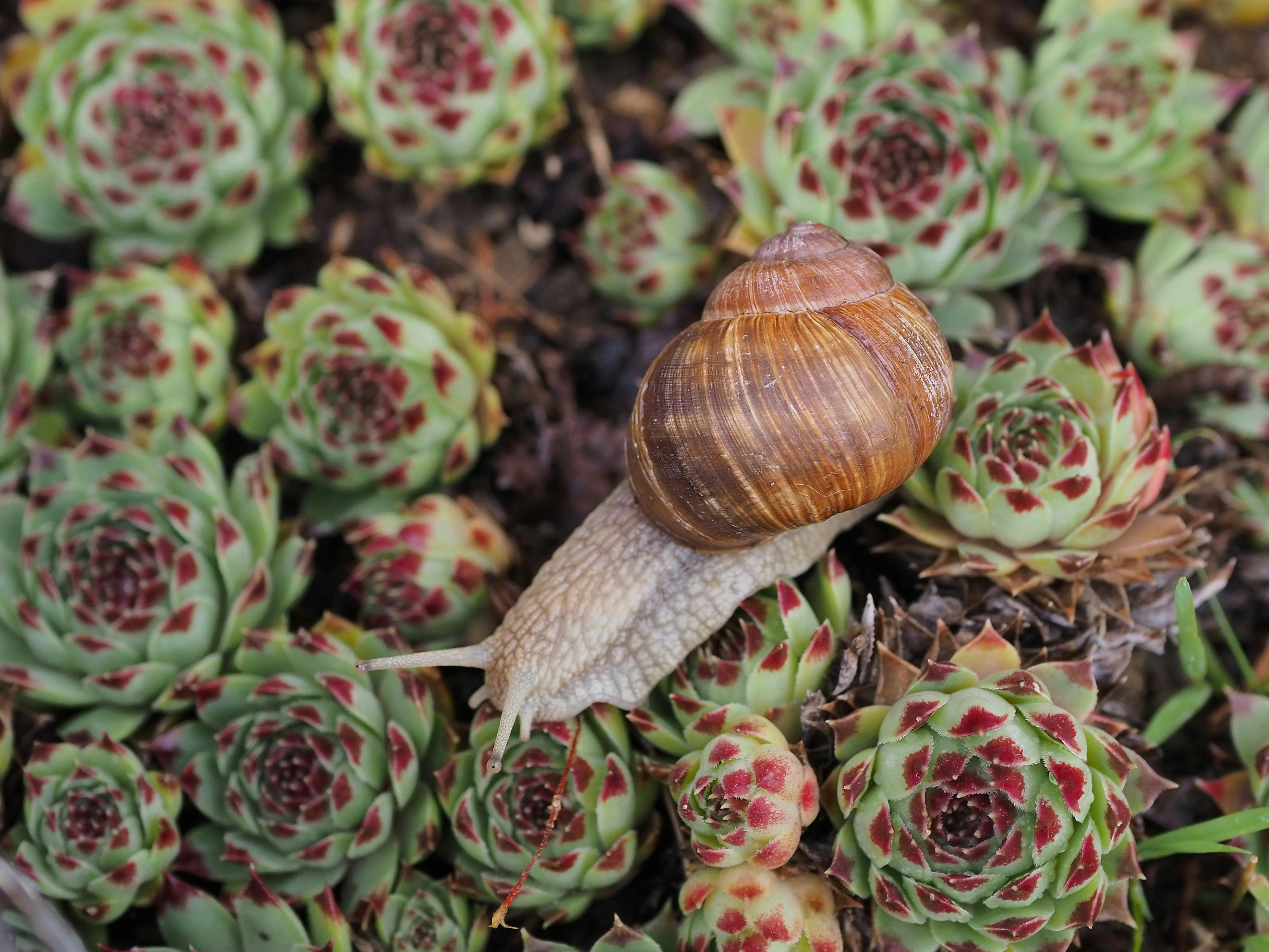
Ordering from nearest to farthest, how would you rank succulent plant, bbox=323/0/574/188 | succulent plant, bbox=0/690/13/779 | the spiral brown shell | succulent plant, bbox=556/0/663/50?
the spiral brown shell < succulent plant, bbox=0/690/13/779 < succulent plant, bbox=323/0/574/188 < succulent plant, bbox=556/0/663/50

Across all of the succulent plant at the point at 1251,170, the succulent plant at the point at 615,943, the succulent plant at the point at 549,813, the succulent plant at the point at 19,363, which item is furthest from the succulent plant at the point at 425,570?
the succulent plant at the point at 1251,170

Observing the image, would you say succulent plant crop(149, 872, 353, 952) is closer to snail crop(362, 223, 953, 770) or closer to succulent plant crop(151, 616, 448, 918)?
succulent plant crop(151, 616, 448, 918)

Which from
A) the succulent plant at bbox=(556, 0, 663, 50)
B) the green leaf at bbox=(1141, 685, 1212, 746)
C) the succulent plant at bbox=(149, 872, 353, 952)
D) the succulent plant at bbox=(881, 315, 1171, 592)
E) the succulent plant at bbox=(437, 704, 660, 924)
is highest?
the succulent plant at bbox=(556, 0, 663, 50)

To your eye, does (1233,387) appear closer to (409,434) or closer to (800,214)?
(800,214)

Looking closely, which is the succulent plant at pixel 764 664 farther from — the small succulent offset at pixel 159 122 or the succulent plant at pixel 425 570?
the small succulent offset at pixel 159 122

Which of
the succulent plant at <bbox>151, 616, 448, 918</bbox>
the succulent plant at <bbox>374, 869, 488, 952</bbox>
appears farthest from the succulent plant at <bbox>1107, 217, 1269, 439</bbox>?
the succulent plant at <bbox>374, 869, 488, 952</bbox>

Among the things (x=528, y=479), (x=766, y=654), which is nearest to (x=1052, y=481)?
(x=766, y=654)
